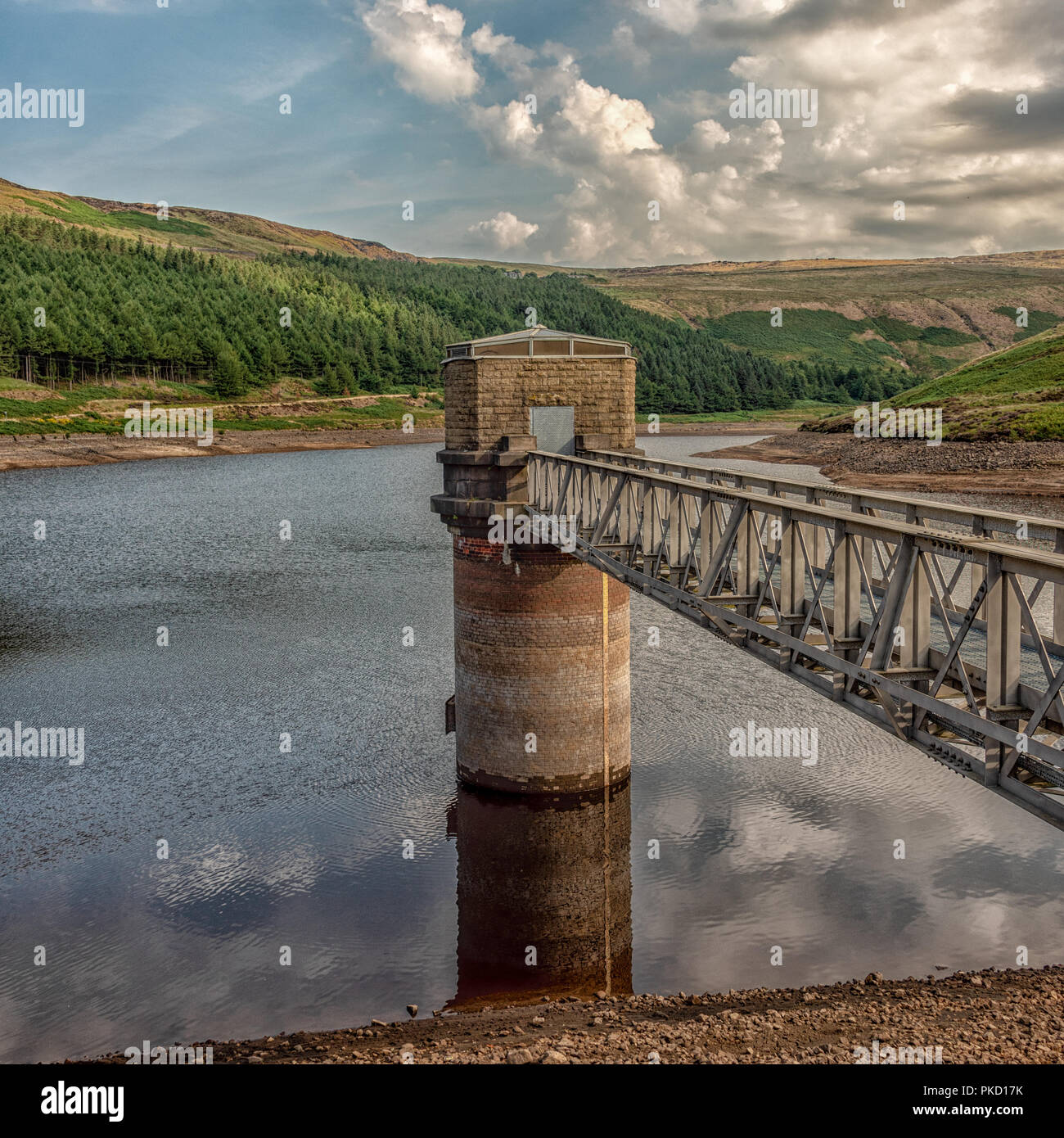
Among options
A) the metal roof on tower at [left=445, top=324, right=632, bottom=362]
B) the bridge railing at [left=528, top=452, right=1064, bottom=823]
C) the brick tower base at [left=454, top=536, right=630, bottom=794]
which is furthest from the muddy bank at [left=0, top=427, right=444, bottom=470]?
the bridge railing at [left=528, top=452, right=1064, bottom=823]

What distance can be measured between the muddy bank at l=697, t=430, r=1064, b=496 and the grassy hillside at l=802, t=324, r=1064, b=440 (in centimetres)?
193

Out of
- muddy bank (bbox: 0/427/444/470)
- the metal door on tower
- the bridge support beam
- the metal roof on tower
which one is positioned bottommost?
the bridge support beam

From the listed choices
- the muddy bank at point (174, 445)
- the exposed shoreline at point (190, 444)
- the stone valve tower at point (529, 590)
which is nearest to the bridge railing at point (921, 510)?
the stone valve tower at point (529, 590)

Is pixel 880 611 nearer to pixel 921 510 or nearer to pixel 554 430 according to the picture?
pixel 921 510

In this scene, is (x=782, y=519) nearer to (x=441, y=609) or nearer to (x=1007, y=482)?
(x=441, y=609)

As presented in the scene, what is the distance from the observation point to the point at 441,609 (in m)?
34.9

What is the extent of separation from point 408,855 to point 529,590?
4.86m

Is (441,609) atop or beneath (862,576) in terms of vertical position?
beneath

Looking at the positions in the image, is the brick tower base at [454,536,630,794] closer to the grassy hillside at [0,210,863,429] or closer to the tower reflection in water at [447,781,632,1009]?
the tower reflection in water at [447,781,632,1009]

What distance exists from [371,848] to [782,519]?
34.6 ft

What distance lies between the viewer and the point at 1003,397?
2997 inches

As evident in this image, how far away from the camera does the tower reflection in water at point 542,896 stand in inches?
591

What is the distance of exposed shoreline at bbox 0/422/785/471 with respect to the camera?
294 ft
